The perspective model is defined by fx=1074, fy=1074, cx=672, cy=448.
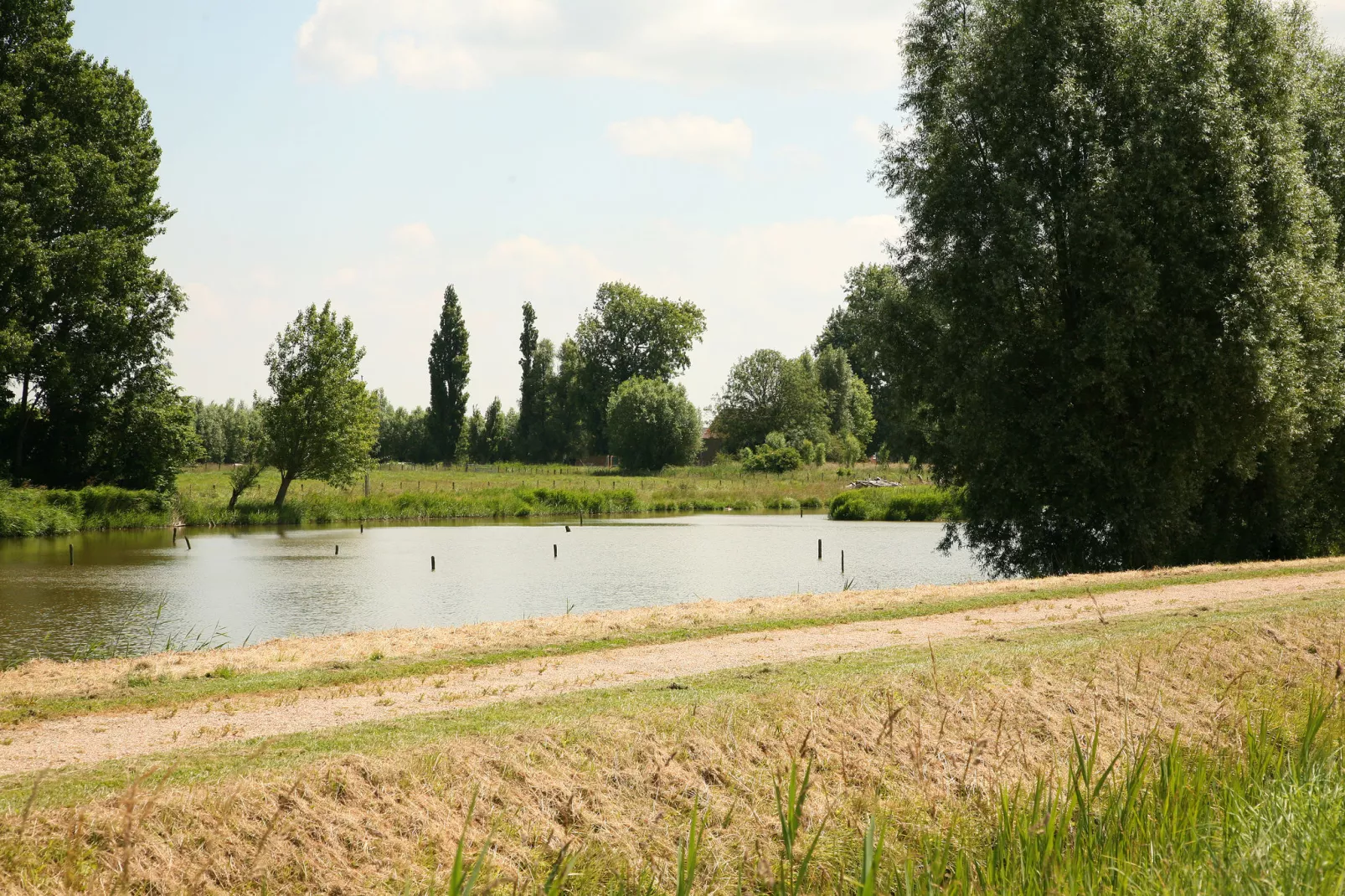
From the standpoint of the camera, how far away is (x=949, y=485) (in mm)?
26859

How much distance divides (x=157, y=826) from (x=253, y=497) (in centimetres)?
4888

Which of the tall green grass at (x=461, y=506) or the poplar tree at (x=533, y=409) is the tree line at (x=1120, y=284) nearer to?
the tall green grass at (x=461, y=506)

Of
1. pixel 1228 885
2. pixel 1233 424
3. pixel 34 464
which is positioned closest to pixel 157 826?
pixel 1228 885

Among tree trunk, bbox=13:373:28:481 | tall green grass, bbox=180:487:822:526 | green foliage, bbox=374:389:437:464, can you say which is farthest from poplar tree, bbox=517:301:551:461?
tree trunk, bbox=13:373:28:481

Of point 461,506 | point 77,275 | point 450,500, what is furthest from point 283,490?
point 77,275

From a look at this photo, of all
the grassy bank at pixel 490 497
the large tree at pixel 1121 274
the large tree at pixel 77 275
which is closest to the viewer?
the large tree at pixel 1121 274

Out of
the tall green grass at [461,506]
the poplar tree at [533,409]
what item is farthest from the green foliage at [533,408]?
the tall green grass at [461,506]

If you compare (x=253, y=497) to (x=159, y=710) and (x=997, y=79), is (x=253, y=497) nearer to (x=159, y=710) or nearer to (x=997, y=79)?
(x=997, y=79)

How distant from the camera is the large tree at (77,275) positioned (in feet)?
126

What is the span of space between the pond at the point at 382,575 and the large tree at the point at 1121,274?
506 cm

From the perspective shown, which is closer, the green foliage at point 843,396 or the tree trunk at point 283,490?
the tree trunk at point 283,490

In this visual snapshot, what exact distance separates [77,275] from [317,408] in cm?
1436

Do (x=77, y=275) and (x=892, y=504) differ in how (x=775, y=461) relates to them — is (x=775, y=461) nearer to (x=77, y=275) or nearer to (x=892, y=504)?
(x=892, y=504)

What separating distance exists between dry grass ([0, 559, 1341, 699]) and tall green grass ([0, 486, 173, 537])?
94.7 ft
